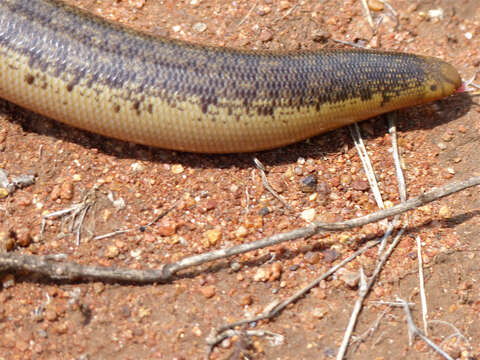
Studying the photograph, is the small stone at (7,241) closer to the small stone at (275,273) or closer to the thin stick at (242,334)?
the thin stick at (242,334)

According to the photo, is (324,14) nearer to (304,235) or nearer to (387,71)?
(387,71)

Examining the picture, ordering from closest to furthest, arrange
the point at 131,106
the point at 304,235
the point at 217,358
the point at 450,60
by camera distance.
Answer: the point at 217,358, the point at 304,235, the point at 131,106, the point at 450,60

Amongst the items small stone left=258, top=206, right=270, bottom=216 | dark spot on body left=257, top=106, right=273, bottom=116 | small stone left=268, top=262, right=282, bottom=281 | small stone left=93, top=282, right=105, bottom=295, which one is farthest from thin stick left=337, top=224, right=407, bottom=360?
small stone left=93, top=282, right=105, bottom=295

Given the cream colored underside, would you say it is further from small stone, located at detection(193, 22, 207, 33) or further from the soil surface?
small stone, located at detection(193, 22, 207, 33)

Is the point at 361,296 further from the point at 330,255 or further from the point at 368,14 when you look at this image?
the point at 368,14

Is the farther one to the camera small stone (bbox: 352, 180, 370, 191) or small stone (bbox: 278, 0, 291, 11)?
small stone (bbox: 278, 0, 291, 11)

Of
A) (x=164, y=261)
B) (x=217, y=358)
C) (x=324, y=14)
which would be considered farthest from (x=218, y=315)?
(x=324, y=14)

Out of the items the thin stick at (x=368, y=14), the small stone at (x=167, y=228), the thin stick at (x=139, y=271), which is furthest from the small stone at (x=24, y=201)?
the thin stick at (x=368, y=14)
